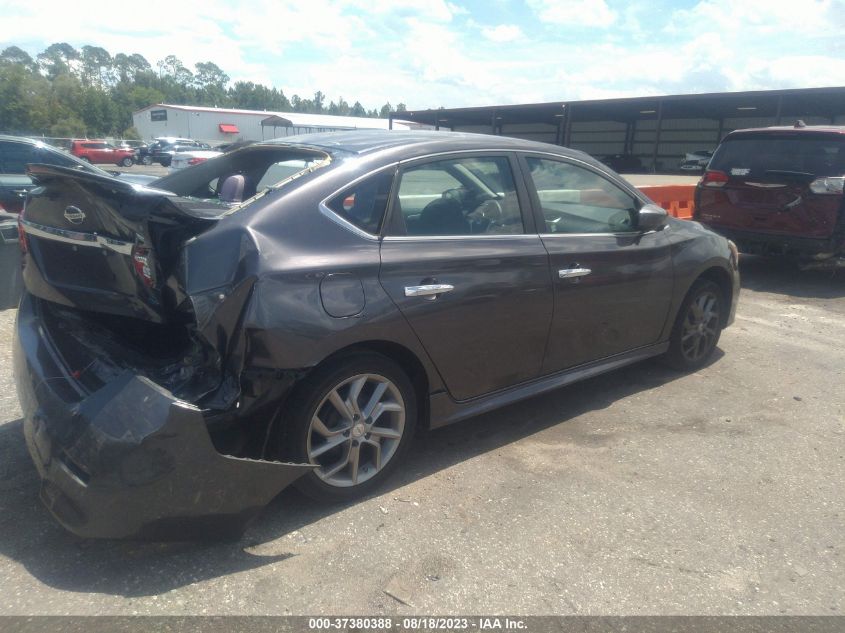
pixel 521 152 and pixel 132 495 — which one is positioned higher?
pixel 521 152

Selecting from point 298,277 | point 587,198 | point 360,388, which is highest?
point 587,198

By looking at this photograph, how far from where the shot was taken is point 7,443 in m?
3.46

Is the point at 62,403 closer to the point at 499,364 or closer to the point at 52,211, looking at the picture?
the point at 52,211

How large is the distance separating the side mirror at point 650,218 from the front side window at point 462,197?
3.25 ft

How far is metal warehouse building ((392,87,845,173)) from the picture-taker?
28281 mm

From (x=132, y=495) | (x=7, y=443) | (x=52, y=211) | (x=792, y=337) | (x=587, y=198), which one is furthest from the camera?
(x=792, y=337)

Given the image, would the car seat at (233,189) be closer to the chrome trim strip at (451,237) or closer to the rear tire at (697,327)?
the chrome trim strip at (451,237)

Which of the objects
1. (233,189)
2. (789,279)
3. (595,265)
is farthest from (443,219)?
(789,279)

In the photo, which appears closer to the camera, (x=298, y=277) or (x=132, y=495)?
(x=132, y=495)

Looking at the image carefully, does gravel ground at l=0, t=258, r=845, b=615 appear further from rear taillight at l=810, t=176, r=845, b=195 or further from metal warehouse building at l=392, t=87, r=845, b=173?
metal warehouse building at l=392, t=87, r=845, b=173

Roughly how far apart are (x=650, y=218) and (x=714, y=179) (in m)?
4.93

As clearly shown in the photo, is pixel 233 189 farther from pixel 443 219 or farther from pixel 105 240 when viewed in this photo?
pixel 443 219

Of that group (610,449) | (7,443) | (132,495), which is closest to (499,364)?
(610,449)

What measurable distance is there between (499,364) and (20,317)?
239 centimetres
